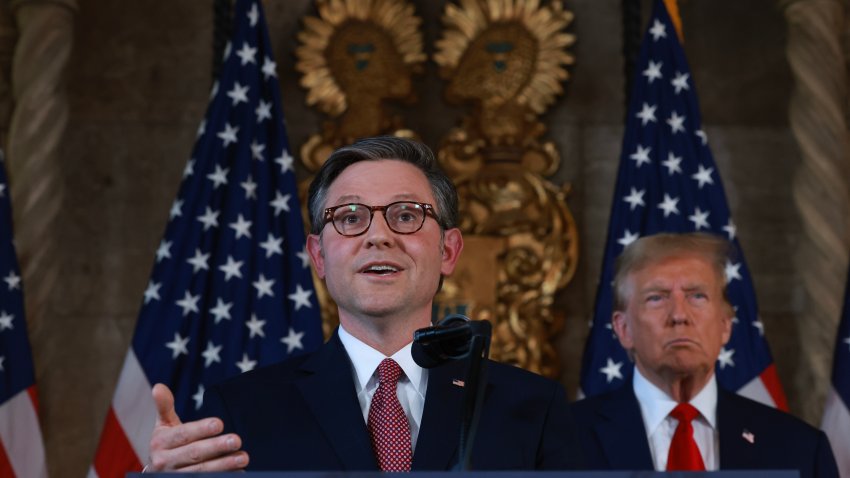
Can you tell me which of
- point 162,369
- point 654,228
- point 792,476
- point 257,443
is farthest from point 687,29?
point 792,476

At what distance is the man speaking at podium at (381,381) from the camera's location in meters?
2.37

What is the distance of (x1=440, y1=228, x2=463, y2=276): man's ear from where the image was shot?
106 inches

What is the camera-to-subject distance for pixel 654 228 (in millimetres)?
5035

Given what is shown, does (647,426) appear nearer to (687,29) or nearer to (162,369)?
(162,369)

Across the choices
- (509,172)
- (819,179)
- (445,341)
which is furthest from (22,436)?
(819,179)

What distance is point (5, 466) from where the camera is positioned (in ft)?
15.0

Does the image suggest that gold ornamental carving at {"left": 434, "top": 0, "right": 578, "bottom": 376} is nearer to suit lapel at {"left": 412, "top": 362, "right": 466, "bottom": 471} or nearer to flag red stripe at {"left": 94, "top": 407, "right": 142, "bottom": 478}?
flag red stripe at {"left": 94, "top": 407, "right": 142, "bottom": 478}

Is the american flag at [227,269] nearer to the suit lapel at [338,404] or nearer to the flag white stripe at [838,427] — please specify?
the flag white stripe at [838,427]

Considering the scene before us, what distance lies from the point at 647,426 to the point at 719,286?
457 mm

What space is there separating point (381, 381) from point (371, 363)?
0.05 metres

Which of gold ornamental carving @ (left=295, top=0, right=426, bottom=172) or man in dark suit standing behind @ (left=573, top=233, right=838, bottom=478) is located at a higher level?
gold ornamental carving @ (left=295, top=0, right=426, bottom=172)

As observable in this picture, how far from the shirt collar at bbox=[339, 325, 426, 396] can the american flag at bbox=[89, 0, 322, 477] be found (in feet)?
7.10

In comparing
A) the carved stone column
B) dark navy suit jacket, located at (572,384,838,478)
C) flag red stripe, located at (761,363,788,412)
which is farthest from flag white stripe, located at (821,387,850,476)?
dark navy suit jacket, located at (572,384,838,478)

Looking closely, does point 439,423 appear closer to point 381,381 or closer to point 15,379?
point 381,381
